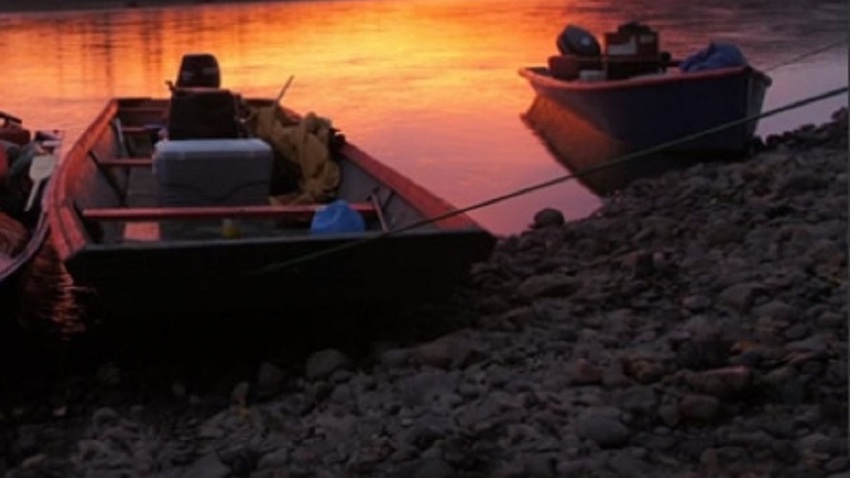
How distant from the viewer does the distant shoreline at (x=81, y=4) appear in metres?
50.8

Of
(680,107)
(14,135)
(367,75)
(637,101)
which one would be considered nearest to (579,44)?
(637,101)

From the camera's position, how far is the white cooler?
8.38 metres

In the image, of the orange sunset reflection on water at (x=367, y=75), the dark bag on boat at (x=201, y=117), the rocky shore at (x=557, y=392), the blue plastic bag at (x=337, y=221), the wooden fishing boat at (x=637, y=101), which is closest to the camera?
the rocky shore at (x=557, y=392)

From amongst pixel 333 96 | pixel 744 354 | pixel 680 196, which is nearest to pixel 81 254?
pixel 744 354

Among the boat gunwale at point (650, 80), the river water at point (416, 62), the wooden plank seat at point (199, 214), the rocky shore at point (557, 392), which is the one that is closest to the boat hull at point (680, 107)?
the boat gunwale at point (650, 80)

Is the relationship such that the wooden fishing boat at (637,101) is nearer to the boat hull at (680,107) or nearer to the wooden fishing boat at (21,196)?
the boat hull at (680,107)

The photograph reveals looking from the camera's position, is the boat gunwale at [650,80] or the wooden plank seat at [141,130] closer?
the wooden plank seat at [141,130]

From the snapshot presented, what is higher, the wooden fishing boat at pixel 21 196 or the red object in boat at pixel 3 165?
the red object in boat at pixel 3 165

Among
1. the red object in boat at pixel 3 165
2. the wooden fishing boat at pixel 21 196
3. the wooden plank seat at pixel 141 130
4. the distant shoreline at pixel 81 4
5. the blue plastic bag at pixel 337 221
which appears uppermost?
the blue plastic bag at pixel 337 221

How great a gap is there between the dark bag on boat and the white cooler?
104cm

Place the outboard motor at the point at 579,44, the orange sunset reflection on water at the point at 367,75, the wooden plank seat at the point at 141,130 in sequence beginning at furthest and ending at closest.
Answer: the outboard motor at the point at 579,44, the orange sunset reflection on water at the point at 367,75, the wooden plank seat at the point at 141,130

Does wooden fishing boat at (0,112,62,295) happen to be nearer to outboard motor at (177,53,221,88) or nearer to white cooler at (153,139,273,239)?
white cooler at (153,139,273,239)

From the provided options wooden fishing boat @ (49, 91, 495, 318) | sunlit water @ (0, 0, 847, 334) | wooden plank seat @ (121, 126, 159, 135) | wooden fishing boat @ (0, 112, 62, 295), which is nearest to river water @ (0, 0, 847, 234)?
sunlit water @ (0, 0, 847, 334)

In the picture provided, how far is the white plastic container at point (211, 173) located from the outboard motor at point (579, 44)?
30.5 ft
